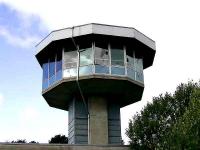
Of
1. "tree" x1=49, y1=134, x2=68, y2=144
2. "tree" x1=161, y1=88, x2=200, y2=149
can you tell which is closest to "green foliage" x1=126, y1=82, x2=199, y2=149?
"tree" x1=161, y1=88, x2=200, y2=149

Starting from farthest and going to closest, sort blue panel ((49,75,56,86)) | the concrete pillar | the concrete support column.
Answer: blue panel ((49,75,56,86)), the concrete pillar, the concrete support column

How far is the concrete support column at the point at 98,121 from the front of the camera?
108 feet

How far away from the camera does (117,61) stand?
33.1m

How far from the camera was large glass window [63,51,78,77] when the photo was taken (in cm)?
3262

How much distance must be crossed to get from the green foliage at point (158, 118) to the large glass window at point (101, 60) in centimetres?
421

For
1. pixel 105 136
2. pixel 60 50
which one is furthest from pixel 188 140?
pixel 60 50

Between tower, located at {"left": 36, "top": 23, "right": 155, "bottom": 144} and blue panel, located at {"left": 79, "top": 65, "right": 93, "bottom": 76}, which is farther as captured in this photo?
tower, located at {"left": 36, "top": 23, "right": 155, "bottom": 144}

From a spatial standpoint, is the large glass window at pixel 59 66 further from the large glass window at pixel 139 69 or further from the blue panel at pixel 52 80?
the large glass window at pixel 139 69

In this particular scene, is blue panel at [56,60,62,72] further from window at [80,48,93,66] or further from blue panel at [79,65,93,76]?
blue panel at [79,65,93,76]

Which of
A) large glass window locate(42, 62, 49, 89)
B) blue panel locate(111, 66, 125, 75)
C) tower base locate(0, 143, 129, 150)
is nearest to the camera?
tower base locate(0, 143, 129, 150)

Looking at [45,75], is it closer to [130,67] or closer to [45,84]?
[45,84]

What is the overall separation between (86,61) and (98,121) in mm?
4687

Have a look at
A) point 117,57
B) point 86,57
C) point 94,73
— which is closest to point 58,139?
point 86,57

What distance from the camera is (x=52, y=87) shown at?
3347 cm
